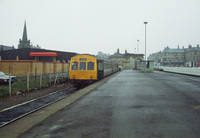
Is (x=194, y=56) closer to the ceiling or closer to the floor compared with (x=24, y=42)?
closer to the floor

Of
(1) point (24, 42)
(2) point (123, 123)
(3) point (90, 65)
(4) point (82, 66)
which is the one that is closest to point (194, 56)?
(1) point (24, 42)

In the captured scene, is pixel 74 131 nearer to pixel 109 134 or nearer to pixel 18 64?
pixel 109 134

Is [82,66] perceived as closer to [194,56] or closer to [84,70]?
[84,70]

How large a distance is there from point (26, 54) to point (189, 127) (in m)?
52.4

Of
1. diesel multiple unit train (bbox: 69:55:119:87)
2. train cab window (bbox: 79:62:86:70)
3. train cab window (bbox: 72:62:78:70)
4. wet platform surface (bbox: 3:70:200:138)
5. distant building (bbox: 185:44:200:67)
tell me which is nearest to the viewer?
wet platform surface (bbox: 3:70:200:138)

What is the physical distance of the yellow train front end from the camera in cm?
1730

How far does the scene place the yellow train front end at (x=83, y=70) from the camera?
56.7ft

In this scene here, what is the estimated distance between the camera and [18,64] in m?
27.4

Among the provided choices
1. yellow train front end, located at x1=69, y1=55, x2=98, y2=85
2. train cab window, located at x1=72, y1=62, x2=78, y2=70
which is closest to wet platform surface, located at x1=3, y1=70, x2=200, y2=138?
yellow train front end, located at x1=69, y1=55, x2=98, y2=85

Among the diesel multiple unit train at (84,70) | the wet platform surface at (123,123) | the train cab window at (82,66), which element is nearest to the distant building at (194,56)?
A: the diesel multiple unit train at (84,70)

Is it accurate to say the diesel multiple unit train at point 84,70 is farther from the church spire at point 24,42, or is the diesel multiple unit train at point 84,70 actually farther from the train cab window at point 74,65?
the church spire at point 24,42

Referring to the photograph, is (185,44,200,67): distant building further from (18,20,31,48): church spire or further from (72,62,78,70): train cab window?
(72,62,78,70): train cab window

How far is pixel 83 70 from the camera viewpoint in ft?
57.1

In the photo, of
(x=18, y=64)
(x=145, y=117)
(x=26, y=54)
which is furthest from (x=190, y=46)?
(x=145, y=117)
